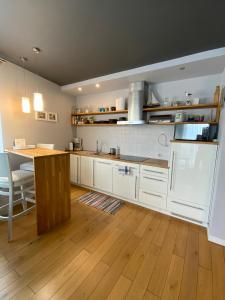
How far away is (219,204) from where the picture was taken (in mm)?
1808

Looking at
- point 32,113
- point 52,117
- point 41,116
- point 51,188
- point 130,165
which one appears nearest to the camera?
point 51,188

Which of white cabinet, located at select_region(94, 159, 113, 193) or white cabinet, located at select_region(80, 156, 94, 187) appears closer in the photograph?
white cabinet, located at select_region(94, 159, 113, 193)

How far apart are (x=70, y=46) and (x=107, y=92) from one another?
1486 millimetres

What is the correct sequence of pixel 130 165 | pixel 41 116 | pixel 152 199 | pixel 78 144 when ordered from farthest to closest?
pixel 78 144, pixel 41 116, pixel 130 165, pixel 152 199

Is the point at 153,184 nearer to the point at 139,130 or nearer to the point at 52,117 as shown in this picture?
the point at 139,130

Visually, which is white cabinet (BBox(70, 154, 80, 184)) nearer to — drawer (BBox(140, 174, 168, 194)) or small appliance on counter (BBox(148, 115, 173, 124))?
drawer (BBox(140, 174, 168, 194))

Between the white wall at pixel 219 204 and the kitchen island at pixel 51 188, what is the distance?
2.04m

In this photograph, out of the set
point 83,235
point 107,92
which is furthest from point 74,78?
point 83,235

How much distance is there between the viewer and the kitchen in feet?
4.56

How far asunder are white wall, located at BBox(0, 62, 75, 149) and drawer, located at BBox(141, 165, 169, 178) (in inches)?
90.4

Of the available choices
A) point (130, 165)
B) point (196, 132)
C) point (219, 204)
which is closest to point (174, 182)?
point (219, 204)

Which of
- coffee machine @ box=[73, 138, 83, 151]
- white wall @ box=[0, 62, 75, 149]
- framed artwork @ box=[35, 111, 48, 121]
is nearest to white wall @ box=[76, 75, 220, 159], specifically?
coffee machine @ box=[73, 138, 83, 151]

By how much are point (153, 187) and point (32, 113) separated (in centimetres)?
Result: 282

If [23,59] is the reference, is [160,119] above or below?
below
